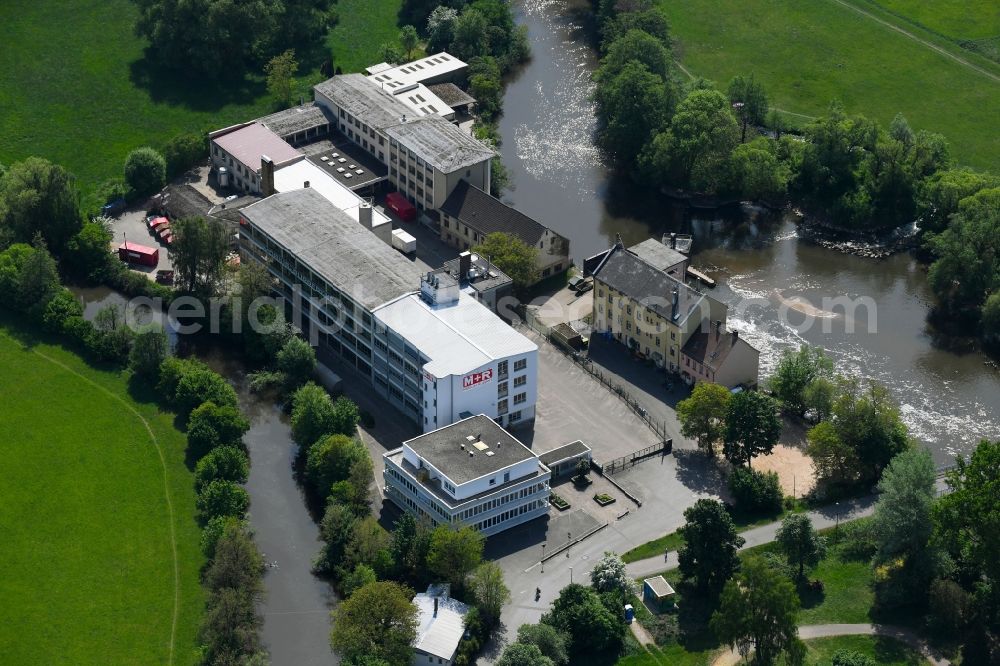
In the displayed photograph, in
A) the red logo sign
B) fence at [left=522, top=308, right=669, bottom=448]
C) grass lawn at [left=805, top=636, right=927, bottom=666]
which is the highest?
the red logo sign

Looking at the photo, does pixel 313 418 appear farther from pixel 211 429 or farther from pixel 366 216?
pixel 366 216

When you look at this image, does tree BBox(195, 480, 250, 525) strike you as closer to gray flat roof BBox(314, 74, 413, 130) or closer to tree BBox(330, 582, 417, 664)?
tree BBox(330, 582, 417, 664)

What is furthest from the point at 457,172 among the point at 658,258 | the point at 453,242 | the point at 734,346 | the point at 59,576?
the point at 59,576

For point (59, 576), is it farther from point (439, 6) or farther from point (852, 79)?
point (852, 79)

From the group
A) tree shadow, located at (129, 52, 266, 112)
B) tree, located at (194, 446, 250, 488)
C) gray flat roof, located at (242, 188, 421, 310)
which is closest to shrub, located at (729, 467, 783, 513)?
gray flat roof, located at (242, 188, 421, 310)

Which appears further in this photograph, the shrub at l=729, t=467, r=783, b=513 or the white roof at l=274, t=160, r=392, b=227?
the white roof at l=274, t=160, r=392, b=227
